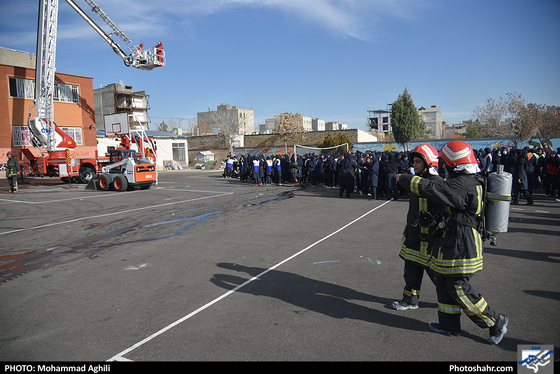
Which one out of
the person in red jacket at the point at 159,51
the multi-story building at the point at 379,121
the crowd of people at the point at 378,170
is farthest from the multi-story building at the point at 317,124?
the crowd of people at the point at 378,170

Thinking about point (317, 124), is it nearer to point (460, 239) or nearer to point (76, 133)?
point (76, 133)

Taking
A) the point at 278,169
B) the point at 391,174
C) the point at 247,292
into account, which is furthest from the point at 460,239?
the point at 278,169

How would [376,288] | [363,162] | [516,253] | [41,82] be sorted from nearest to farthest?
[376,288], [516,253], [363,162], [41,82]

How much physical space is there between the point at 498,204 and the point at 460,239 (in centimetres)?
61

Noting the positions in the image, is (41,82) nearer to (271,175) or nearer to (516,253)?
(271,175)

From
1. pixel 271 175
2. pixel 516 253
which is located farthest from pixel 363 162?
pixel 516 253

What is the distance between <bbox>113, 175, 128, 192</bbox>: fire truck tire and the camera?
1845cm

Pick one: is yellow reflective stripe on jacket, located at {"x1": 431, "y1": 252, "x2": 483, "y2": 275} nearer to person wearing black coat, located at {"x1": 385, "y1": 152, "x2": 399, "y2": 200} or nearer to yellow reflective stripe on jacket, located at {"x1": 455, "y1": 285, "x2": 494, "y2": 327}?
yellow reflective stripe on jacket, located at {"x1": 455, "y1": 285, "x2": 494, "y2": 327}

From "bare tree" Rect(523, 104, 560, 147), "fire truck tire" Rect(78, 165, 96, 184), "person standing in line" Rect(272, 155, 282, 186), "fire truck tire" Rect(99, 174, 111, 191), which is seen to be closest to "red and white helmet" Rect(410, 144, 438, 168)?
"person standing in line" Rect(272, 155, 282, 186)

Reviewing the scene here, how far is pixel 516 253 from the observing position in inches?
263

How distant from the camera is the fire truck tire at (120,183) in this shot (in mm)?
18450

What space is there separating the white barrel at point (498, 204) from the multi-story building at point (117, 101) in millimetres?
60975

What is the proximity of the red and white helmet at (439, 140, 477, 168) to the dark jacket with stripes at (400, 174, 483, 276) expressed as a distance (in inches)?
5.6

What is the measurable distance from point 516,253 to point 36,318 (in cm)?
784
